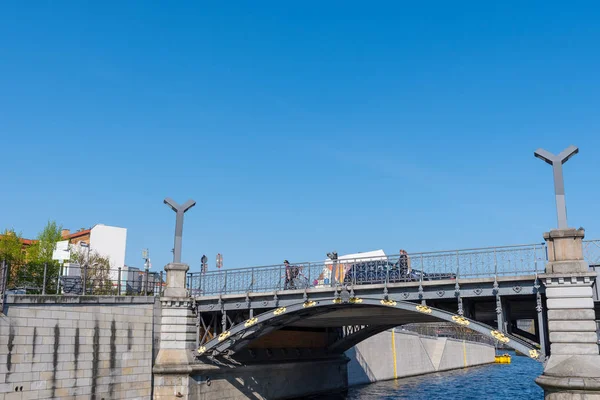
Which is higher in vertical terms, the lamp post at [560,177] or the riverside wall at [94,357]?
the lamp post at [560,177]

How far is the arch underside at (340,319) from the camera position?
23234 mm

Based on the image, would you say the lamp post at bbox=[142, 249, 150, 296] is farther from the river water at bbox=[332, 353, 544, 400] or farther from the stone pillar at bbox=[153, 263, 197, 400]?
the river water at bbox=[332, 353, 544, 400]

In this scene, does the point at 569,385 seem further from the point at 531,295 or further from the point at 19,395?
the point at 19,395

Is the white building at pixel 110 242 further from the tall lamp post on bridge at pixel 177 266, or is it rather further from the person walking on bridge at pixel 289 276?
the person walking on bridge at pixel 289 276

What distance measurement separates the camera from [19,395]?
74.1ft

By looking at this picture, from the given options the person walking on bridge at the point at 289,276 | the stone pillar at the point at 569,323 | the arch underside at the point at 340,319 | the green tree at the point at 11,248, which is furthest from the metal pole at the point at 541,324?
the green tree at the point at 11,248

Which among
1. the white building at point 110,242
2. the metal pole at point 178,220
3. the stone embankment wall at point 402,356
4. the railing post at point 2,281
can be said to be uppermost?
the white building at point 110,242

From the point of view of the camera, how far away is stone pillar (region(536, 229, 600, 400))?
64.6 feet

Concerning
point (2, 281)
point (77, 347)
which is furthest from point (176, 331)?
point (2, 281)

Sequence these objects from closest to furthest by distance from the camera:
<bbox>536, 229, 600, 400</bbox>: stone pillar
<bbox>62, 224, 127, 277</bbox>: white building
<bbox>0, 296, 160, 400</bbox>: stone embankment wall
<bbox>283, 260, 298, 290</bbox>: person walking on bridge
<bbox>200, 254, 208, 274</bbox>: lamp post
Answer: <bbox>536, 229, 600, 400</bbox>: stone pillar
<bbox>0, 296, 160, 400</bbox>: stone embankment wall
<bbox>283, 260, 298, 290</bbox>: person walking on bridge
<bbox>200, 254, 208, 274</bbox>: lamp post
<bbox>62, 224, 127, 277</bbox>: white building

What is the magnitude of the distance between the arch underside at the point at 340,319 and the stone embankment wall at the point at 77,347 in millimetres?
3332

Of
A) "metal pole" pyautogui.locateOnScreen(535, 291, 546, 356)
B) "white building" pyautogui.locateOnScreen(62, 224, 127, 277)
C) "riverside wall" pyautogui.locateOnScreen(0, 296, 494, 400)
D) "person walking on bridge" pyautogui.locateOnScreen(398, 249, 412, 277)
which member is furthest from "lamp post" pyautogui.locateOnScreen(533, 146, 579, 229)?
"white building" pyautogui.locateOnScreen(62, 224, 127, 277)

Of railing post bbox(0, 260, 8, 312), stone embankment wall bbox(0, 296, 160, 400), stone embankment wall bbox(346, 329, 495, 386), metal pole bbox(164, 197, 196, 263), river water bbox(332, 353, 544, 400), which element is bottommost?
river water bbox(332, 353, 544, 400)

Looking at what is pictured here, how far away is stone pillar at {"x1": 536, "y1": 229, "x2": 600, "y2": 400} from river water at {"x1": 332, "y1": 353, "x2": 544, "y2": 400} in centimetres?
2058
